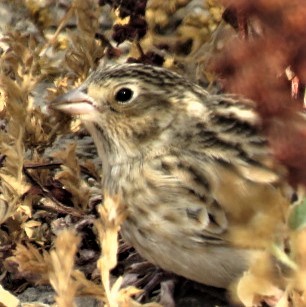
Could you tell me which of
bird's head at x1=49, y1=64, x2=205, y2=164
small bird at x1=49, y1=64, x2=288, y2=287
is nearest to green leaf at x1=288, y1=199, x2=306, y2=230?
small bird at x1=49, y1=64, x2=288, y2=287

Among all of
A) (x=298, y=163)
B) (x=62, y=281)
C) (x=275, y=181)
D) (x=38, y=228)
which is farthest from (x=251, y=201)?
(x=38, y=228)

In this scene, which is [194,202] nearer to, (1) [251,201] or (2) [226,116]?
(2) [226,116]

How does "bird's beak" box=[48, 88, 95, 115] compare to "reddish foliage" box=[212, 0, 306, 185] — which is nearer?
"reddish foliage" box=[212, 0, 306, 185]

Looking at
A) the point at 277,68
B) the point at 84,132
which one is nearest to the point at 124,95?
the point at 84,132

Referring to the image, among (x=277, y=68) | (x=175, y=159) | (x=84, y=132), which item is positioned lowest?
(x=84, y=132)

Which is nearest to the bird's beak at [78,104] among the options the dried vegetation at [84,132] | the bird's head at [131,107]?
the bird's head at [131,107]

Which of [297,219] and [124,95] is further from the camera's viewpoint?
[124,95]

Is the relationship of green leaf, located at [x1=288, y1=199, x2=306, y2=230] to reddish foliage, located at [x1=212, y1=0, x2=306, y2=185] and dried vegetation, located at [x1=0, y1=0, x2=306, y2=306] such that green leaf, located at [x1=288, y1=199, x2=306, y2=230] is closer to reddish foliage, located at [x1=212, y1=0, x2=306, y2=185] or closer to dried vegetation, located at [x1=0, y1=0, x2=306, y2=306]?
dried vegetation, located at [x1=0, y1=0, x2=306, y2=306]

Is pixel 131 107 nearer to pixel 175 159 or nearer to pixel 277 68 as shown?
pixel 175 159

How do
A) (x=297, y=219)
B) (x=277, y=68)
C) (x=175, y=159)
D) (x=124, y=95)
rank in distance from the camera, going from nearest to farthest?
(x=277, y=68) → (x=297, y=219) → (x=175, y=159) → (x=124, y=95)
